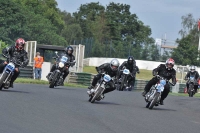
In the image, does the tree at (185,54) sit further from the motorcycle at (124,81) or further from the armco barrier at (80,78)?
the motorcycle at (124,81)

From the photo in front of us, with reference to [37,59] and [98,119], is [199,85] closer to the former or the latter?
[37,59]

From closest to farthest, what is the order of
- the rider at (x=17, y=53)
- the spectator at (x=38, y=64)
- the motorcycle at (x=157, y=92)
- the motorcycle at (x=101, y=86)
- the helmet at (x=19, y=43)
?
the motorcycle at (x=101, y=86) < the motorcycle at (x=157, y=92) < the rider at (x=17, y=53) < the helmet at (x=19, y=43) < the spectator at (x=38, y=64)

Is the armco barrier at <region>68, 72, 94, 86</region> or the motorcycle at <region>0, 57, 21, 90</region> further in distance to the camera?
the armco barrier at <region>68, 72, 94, 86</region>

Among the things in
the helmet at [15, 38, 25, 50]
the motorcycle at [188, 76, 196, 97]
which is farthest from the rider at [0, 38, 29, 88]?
the motorcycle at [188, 76, 196, 97]

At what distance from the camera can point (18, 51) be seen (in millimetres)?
20359

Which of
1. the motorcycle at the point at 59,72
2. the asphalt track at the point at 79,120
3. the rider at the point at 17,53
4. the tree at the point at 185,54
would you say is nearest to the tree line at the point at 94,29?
the tree at the point at 185,54

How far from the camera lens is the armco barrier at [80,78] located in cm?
4094

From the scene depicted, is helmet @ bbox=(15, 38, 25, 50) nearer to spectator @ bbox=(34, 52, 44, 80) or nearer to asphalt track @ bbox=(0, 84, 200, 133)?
asphalt track @ bbox=(0, 84, 200, 133)

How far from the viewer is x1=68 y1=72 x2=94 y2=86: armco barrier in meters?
40.9

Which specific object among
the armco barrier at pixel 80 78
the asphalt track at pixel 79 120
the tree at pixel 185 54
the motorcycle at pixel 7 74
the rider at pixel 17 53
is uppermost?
the tree at pixel 185 54

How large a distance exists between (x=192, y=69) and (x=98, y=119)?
885 inches

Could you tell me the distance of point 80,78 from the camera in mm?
41031

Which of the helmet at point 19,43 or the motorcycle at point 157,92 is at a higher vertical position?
the helmet at point 19,43

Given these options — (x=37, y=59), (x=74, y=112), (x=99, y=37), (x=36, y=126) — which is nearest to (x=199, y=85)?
(x=37, y=59)
